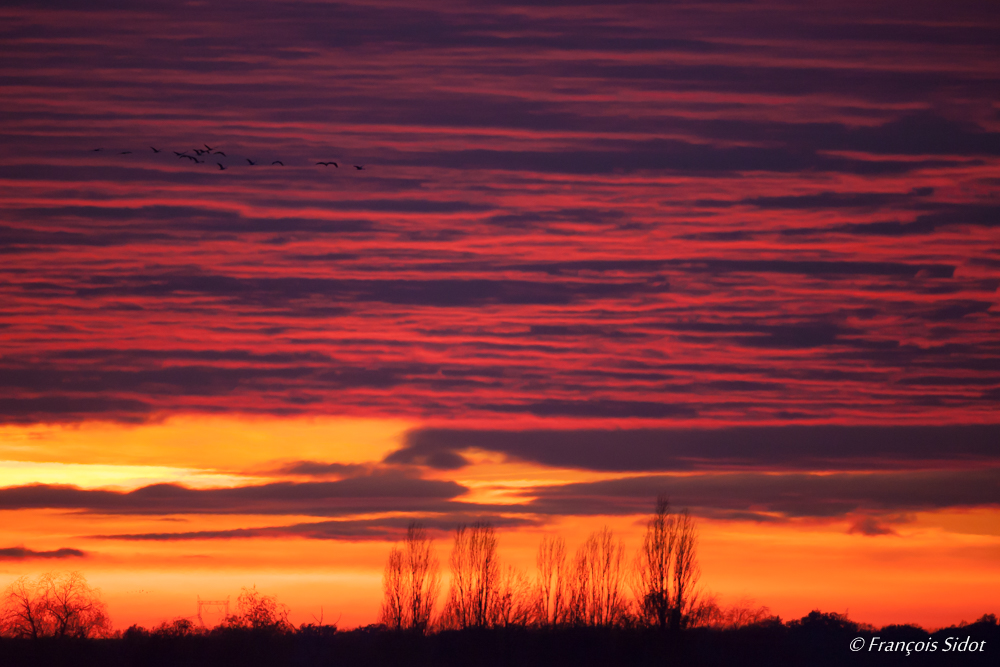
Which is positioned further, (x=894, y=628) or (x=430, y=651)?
(x=894, y=628)

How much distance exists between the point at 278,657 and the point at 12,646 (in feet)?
54.8

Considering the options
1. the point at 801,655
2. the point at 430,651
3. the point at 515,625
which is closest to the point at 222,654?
the point at 430,651

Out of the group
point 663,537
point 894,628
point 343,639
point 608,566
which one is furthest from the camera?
point 894,628

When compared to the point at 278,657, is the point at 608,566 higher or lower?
higher

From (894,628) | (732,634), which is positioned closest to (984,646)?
(894,628)

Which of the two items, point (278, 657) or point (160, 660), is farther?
point (278, 657)

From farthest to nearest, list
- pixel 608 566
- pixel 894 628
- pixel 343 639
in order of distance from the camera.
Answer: pixel 894 628 → pixel 343 639 → pixel 608 566

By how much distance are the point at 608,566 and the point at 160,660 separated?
29296 mm

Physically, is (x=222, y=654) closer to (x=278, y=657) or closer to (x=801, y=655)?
(x=278, y=657)

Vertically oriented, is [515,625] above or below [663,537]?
below

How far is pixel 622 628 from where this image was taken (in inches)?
2805

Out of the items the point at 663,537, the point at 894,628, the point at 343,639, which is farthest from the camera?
the point at 894,628

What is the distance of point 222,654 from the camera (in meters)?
72.9

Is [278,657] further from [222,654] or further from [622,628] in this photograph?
[622,628]
